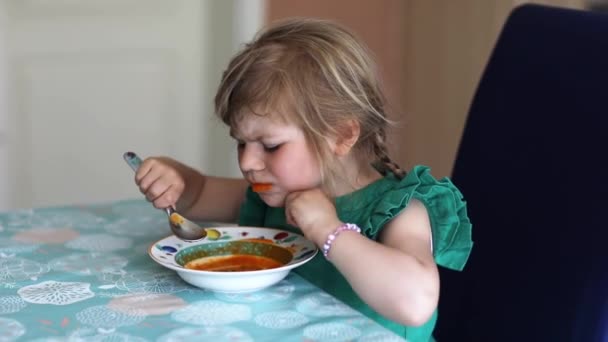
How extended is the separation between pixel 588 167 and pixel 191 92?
2000mm

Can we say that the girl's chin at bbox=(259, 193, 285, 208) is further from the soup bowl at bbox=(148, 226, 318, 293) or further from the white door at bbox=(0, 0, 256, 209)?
the white door at bbox=(0, 0, 256, 209)

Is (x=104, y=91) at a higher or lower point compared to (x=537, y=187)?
lower

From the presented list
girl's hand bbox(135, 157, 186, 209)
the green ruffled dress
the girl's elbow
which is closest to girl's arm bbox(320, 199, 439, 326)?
the girl's elbow

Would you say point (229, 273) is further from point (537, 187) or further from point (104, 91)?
point (104, 91)

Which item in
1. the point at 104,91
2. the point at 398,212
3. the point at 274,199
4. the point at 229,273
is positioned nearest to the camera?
the point at 229,273

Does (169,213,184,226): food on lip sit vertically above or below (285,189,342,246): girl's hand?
below

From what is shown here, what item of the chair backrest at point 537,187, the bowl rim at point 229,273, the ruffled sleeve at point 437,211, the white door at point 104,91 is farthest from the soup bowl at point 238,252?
the white door at point 104,91

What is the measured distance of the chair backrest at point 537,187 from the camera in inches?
48.1

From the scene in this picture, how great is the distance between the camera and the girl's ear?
130cm

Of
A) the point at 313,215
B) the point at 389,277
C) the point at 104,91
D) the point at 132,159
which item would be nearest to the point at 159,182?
the point at 132,159

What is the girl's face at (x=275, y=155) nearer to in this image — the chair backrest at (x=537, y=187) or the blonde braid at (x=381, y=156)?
the blonde braid at (x=381, y=156)

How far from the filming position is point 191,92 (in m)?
3.05

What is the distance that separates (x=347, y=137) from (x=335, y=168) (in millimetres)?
49

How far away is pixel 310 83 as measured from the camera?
125 cm
